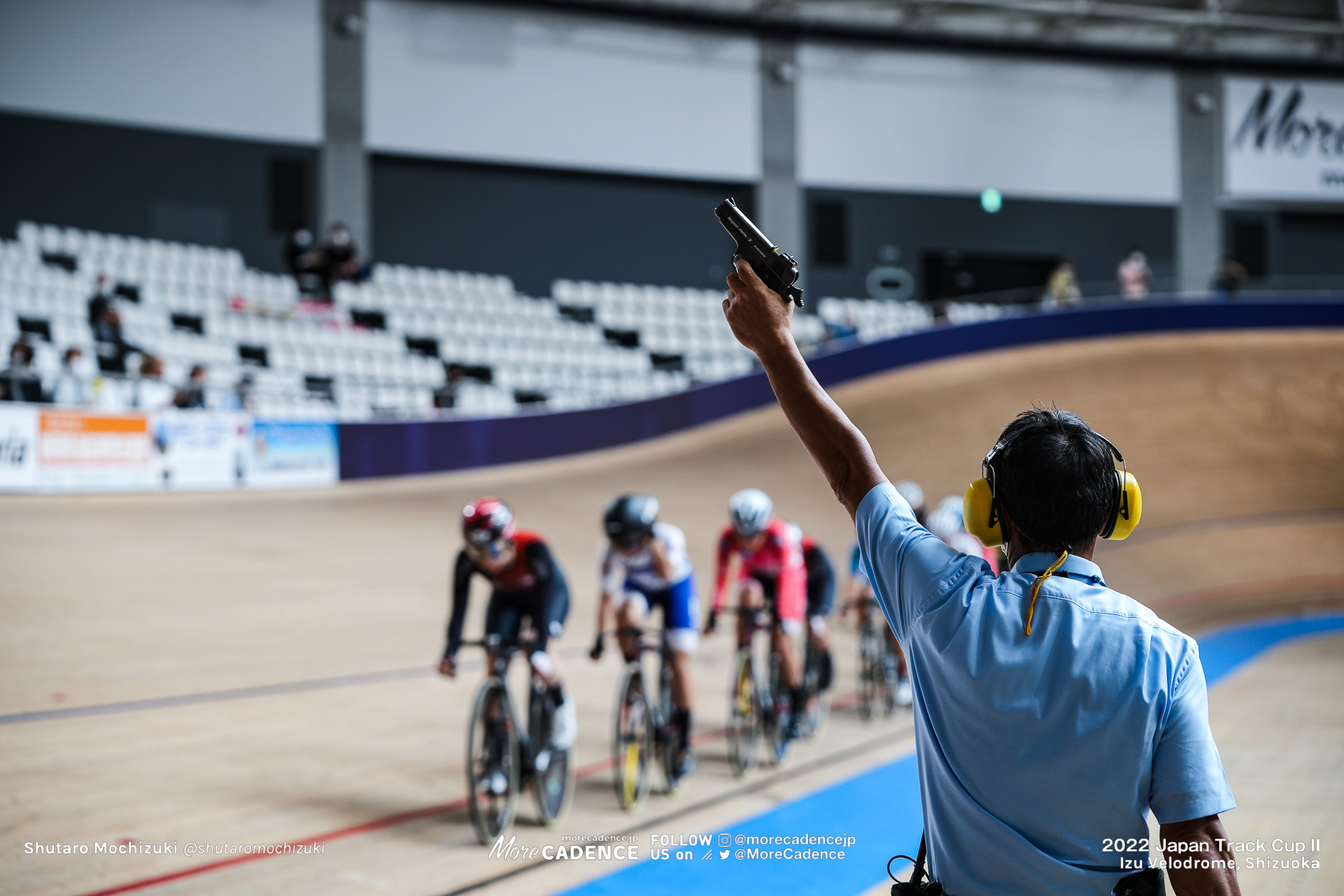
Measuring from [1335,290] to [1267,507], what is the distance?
21.0 feet

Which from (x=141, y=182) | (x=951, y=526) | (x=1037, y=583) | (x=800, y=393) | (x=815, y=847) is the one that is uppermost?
(x=141, y=182)

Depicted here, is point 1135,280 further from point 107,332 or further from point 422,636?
point 107,332

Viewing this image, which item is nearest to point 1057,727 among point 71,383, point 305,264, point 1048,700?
point 1048,700

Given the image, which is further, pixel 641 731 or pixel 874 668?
pixel 874 668

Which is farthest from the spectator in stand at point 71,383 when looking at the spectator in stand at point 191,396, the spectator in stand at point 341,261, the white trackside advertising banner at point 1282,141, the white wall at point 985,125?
the white trackside advertising banner at point 1282,141

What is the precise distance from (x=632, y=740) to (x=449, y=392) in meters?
7.95

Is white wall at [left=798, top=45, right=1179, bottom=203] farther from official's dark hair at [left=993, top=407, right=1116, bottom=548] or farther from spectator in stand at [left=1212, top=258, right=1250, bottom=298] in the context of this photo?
official's dark hair at [left=993, top=407, right=1116, bottom=548]

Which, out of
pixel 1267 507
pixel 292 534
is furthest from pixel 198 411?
pixel 1267 507

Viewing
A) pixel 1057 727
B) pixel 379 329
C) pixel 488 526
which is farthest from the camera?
pixel 379 329

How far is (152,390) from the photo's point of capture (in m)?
8.98

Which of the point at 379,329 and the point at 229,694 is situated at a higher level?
the point at 379,329

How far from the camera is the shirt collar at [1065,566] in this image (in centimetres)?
102

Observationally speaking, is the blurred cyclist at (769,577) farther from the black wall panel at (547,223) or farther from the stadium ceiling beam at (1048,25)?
the stadium ceiling beam at (1048,25)

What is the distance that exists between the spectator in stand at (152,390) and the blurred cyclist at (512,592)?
6229mm
